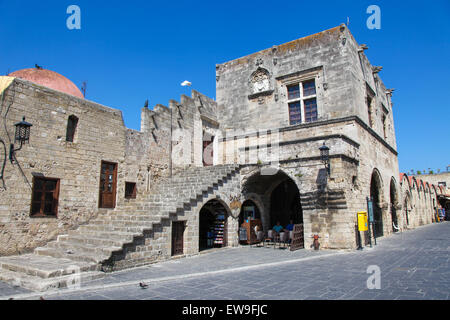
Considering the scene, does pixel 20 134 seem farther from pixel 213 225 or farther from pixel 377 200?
pixel 377 200

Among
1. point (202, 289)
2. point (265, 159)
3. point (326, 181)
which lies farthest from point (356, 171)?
point (202, 289)

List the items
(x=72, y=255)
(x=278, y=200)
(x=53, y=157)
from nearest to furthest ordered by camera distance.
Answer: (x=72, y=255) < (x=53, y=157) < (x=278, y=200)

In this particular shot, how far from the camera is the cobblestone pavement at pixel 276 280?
4.99 m

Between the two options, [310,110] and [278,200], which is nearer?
[310,110]

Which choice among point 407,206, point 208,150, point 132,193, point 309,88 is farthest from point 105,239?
point 407,206

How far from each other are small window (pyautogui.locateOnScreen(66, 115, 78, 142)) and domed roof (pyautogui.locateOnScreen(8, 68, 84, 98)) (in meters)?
2.69

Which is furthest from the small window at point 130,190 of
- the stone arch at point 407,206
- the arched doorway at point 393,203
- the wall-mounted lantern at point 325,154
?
the stone arch at point 407,206

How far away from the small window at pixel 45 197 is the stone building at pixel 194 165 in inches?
1.3

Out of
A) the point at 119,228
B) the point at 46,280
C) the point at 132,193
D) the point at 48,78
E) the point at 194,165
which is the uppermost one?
the point at 48,78

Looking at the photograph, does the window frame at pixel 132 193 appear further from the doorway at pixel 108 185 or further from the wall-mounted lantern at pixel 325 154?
the wall-mounted lantern at pixel 325 154

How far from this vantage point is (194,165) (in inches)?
588

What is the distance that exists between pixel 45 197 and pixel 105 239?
280cm

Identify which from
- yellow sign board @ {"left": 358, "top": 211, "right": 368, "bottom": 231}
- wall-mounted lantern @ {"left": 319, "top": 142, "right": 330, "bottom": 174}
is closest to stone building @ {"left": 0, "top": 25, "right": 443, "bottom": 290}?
wall-mounted lantern @ {"left": 319, "top": 142, "right": 330, "bottom": 174}
